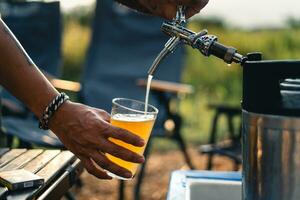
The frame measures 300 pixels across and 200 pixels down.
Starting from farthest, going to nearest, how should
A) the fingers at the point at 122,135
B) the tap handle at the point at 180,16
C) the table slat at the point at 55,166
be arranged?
1. the table slat at the point at 55,166
2. the tap handle at the point at 180,16
3. the fingers at the point at 122,135

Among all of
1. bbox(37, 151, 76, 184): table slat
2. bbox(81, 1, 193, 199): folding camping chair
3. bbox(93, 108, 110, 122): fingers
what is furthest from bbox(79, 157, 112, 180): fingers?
bbox(81, 1, 193, 199): folding camping chair

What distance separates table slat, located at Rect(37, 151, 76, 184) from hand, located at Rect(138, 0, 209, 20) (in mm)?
553

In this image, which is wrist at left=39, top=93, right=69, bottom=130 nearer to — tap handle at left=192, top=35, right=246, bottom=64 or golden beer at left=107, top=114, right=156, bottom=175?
golden beer at left=107, top=114, right=156, bottom=175

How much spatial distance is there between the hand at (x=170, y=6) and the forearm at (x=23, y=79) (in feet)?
1.34

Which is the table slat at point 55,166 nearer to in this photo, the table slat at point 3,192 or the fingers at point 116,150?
the table slat at point 3,192

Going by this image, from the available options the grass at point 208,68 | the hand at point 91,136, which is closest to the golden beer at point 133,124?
the hand at point 91,136

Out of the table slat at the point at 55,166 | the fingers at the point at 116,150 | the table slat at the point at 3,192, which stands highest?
the fingers at the point at 116,150

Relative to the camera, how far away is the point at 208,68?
28.8 ft

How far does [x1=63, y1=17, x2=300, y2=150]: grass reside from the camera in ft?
22.4

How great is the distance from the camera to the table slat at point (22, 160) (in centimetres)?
158

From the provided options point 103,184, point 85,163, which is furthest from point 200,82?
point 85,163

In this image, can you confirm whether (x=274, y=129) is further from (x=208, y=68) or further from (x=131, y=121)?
(x=208, y=68)

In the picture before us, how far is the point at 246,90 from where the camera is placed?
3.40 feet

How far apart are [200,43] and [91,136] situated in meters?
0.31
